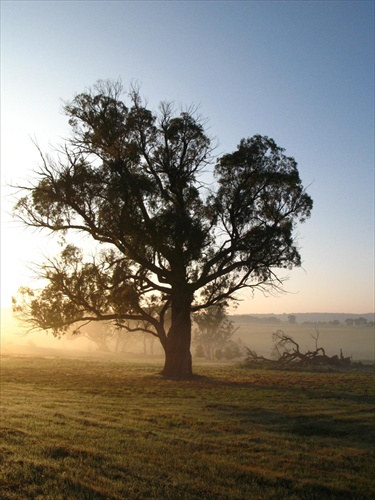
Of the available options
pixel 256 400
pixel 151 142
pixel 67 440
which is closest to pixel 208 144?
pixel 151 142

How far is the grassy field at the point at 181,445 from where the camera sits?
757 centimetres

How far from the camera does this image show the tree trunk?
89.7 ft

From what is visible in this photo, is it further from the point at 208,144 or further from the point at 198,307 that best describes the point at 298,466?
the point at 208,144

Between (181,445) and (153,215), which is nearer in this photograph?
(181,445)

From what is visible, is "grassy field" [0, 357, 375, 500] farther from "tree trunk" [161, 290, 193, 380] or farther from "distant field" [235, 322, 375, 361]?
"distant field" [235, 322, 375, 361]

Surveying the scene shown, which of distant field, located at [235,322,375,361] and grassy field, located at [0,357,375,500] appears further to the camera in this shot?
distant field, located at [235,322,375,361]

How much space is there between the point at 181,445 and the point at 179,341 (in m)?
17.3

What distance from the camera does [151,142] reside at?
27141 mm

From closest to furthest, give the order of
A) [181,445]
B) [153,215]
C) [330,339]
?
[181,445], [153,215], [330,339]

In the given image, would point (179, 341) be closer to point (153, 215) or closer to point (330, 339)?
point (153, 215)

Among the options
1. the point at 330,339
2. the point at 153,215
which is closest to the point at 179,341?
the point at 153,215

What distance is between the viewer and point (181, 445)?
34.0ft

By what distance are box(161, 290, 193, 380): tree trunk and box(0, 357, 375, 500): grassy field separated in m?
7.94

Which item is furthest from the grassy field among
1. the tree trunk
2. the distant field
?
the distant field
